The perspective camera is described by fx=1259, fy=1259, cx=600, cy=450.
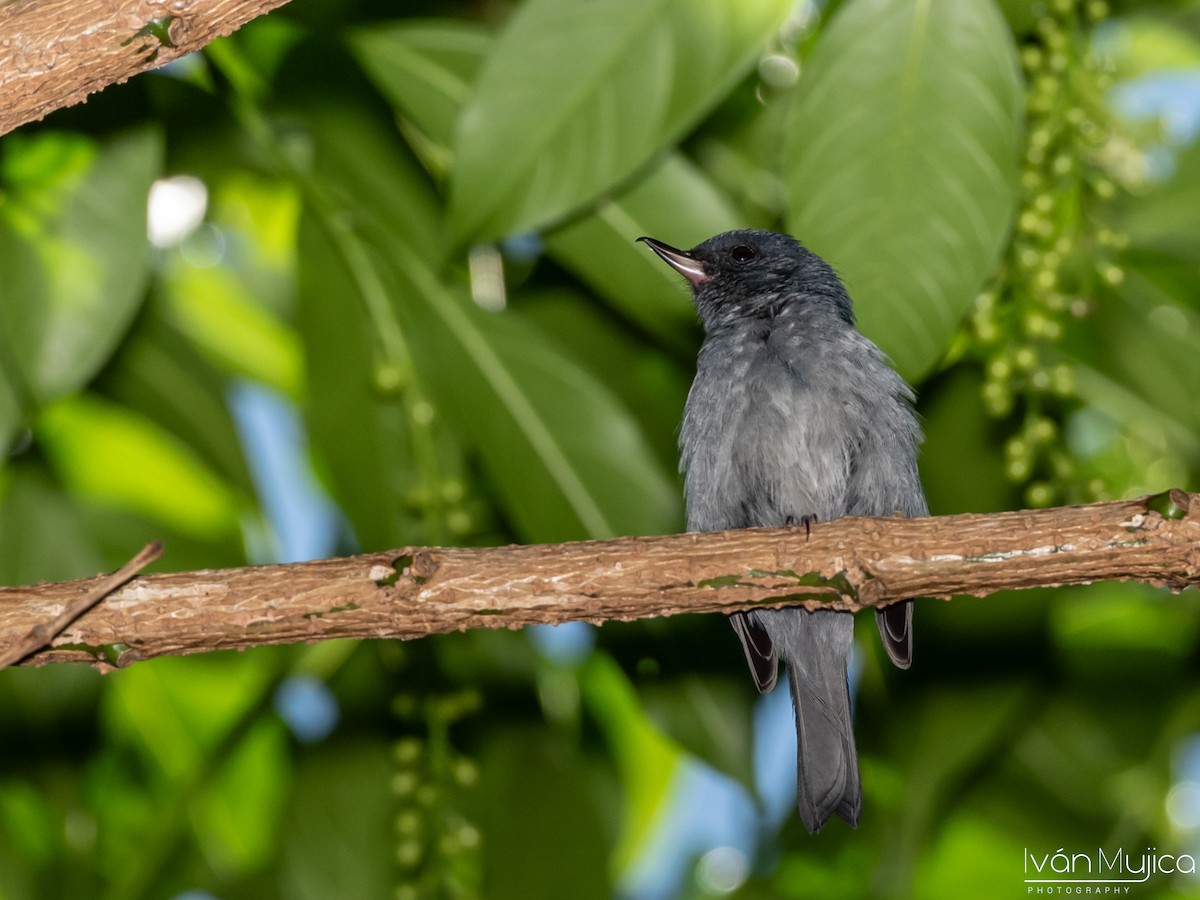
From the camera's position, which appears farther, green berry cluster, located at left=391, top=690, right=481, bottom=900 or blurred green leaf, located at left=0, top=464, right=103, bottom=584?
blurred green leaf, located at left=0, top=464, right=103, bottom=584

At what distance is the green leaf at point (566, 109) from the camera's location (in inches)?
123

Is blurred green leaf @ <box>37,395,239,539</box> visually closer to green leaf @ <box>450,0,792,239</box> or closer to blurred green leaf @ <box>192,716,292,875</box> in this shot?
blurred green leaf @ <box>192,716,292,875</box>

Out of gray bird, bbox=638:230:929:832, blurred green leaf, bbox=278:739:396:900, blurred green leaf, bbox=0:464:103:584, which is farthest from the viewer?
blurred green leaf, bbox=278:739:396:900

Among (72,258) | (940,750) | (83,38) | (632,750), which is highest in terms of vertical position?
(83,38)

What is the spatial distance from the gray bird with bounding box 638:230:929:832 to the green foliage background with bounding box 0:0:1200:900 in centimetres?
17

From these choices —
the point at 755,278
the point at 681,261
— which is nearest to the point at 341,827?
the point at 681,261

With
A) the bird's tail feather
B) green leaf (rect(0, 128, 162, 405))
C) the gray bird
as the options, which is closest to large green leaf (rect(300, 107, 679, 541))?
the gray bird

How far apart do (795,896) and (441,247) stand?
2.75 metres

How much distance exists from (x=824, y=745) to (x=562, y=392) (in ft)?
4.20

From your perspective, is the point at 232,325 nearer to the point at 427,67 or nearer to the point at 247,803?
the point at 427,67

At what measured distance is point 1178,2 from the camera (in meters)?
4.18

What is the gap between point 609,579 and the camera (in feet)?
8.35

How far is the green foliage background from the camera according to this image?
3.14 metres

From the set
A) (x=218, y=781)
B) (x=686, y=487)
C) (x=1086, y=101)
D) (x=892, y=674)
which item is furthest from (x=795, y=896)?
(x=1086, y=101)
